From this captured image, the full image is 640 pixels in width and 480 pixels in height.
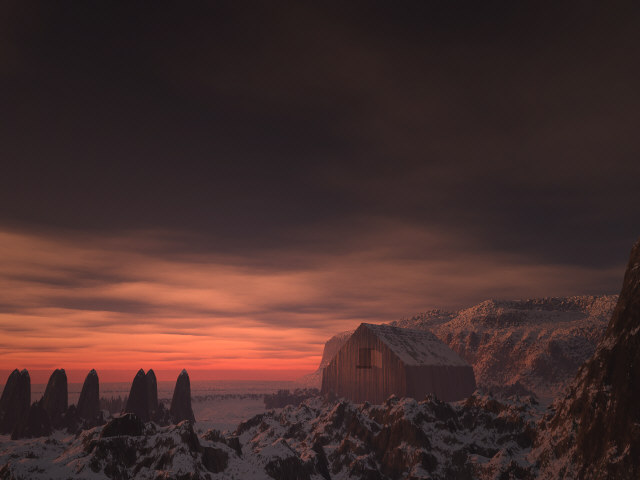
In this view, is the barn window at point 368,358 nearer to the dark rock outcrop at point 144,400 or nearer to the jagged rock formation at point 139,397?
the dark rock outcrop at point 144,400

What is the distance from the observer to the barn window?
2804 inches

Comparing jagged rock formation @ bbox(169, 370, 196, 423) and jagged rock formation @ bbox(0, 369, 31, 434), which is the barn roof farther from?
jagged rock formation @ bbox(0, 369, 31, 434)

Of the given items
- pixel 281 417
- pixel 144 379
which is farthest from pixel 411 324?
pixel 281 417

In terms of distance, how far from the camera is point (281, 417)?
4331 cm

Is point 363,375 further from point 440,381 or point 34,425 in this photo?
point 34,425

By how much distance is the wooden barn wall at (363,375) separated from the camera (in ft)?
222

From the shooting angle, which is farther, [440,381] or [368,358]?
[440,381]

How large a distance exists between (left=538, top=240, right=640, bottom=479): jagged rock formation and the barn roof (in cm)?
5528

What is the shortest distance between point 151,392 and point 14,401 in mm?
18490

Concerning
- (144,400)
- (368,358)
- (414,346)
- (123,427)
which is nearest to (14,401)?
(144,400)

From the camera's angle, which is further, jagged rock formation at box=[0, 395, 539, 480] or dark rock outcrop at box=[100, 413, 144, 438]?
dark rock outcrop at box=[100, 413, 144, 438]

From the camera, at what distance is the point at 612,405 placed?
11.1m

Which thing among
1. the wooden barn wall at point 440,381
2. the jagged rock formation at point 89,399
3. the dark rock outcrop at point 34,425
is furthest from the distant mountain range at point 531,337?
the dark rock outcrop at point 34,425

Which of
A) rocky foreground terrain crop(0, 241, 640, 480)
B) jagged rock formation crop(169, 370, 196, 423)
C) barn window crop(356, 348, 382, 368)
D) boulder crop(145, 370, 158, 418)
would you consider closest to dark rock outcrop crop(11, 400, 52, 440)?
boulder crop(145, 370, 158, 418)
